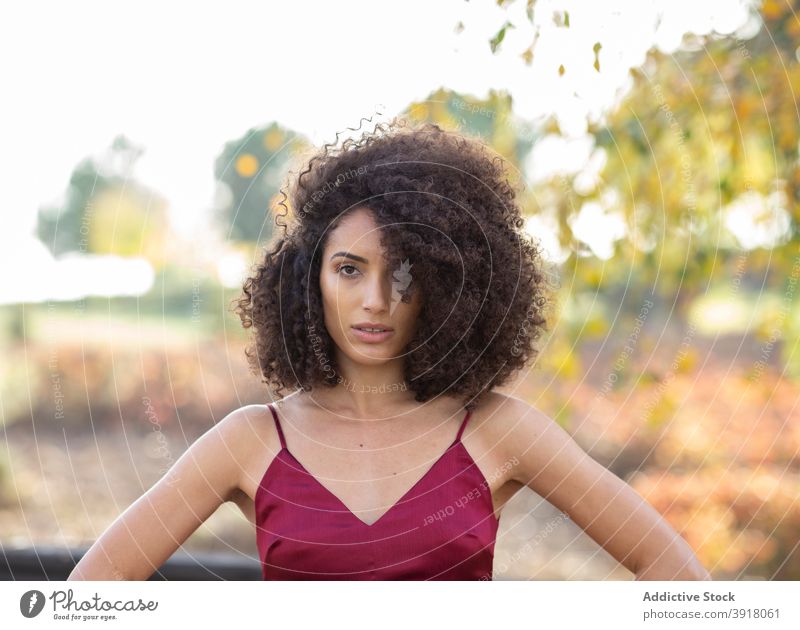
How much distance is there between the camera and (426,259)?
4.66 ft

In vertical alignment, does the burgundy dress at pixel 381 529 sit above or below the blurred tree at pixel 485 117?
below

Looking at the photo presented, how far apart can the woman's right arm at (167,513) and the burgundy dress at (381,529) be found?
0.24 ft

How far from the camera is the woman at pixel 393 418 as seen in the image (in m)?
1.40

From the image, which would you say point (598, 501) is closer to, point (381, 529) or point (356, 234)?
point (381, 529)

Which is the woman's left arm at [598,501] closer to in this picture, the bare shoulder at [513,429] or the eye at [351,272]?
the bare shoulder at [513,429]

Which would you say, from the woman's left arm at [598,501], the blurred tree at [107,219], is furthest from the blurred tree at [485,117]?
the blurred tree at [107,219]

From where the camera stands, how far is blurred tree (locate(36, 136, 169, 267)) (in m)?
4.09

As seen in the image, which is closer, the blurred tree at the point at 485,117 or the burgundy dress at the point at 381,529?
the burgundy dress at the point at 381,529

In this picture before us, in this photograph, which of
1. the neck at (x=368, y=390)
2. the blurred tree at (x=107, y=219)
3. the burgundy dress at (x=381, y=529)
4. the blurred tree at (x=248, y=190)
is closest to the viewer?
the burgundy dress at (x=381, y=529)

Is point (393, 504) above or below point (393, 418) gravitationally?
below

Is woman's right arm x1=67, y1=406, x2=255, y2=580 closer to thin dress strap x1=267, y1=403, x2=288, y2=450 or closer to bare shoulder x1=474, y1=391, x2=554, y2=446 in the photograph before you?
thin dress strap x1=267, y1=403, x2=288, y2=450

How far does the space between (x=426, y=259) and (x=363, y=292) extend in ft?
0.36

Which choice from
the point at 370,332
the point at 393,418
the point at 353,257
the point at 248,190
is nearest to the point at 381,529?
the point at 393,418
